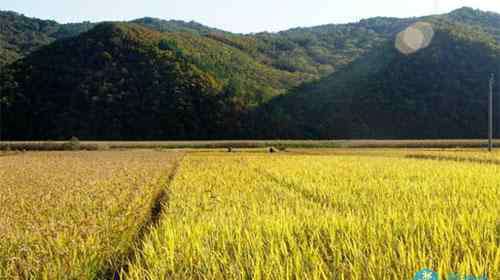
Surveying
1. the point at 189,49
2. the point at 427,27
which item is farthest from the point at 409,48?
the point at 189,49

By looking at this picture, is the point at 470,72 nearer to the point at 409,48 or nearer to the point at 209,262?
the point at 409,48

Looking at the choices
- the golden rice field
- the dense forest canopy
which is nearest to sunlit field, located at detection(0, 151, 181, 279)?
the golden rice field

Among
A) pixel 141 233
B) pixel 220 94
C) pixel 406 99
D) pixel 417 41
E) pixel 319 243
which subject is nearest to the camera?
pixel 319 243

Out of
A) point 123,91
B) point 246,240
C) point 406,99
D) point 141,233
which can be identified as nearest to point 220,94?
point 123,91

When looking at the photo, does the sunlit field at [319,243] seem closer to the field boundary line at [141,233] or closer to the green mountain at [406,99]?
the field boundary line at [141,233]

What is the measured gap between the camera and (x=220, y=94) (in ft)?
272

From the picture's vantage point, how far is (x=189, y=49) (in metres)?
107

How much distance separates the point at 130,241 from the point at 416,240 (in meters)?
2.69

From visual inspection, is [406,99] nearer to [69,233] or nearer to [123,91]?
[123,91]

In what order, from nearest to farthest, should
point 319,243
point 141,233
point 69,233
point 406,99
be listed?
point 319,243 < point 69,233 < point 141,233 < point 406,99

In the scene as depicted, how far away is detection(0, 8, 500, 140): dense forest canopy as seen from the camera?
77.1 m

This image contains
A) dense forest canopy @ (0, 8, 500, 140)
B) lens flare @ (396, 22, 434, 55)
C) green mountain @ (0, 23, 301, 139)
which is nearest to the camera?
dense forest canopy @ (0, 8, 500, 140)

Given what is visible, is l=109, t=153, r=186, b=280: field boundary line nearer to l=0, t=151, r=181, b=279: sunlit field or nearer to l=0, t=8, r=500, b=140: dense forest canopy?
l=0, t=151, r=181, b=279: sunlit field

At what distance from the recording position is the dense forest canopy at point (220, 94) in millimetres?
77062
